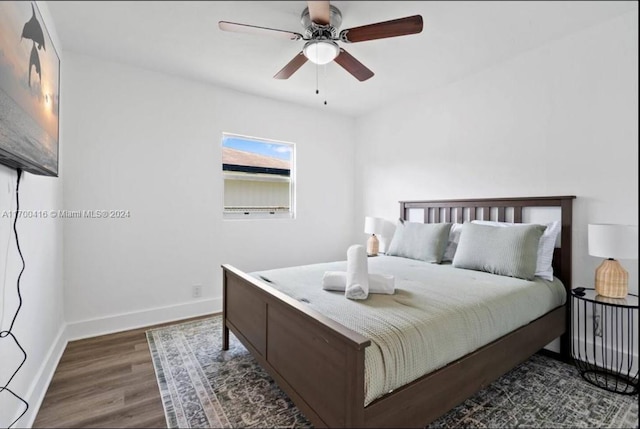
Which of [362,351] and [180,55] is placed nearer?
[362,351]

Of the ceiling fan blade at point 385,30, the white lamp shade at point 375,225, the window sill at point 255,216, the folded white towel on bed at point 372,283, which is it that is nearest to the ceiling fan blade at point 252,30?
the ceiling fan blade at point 385,30

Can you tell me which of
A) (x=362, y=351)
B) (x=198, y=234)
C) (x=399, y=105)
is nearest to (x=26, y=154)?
(x=362, y=351)

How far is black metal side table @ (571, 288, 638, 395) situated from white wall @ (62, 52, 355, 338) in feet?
9.05

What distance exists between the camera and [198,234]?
10.8 ft

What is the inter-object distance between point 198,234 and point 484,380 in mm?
2735

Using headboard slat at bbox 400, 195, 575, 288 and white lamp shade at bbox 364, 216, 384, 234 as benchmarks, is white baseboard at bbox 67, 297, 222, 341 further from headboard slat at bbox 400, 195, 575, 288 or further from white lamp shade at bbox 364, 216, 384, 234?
headboard slat at bbox 400, 195, 575, 288

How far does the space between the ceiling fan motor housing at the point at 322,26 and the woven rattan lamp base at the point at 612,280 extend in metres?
2.27

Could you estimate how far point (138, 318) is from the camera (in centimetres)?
296

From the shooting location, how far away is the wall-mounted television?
0.77m

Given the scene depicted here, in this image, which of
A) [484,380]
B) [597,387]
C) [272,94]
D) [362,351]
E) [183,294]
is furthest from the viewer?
[272,94]

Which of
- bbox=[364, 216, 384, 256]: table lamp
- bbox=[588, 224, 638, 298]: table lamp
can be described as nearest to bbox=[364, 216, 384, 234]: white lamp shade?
bbox=[364, 216, 384, 256]: table lamp

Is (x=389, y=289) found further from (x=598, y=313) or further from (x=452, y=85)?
(x=452, y=85)

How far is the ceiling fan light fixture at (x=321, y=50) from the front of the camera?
6.66 ft

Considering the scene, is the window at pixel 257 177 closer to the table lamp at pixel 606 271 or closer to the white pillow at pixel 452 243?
the white pillow at pixel 452 243
